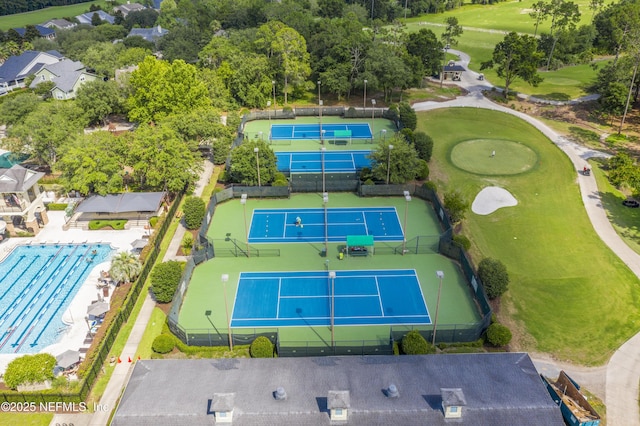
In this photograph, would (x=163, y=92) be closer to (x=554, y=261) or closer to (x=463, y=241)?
(x=463, y=241)

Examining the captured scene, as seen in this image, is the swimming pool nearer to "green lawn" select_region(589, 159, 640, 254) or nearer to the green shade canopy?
the green shade canopy

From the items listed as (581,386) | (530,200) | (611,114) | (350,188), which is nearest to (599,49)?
(611,114)

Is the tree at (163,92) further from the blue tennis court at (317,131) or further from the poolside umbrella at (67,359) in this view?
the poolside umbrella at (67,359)

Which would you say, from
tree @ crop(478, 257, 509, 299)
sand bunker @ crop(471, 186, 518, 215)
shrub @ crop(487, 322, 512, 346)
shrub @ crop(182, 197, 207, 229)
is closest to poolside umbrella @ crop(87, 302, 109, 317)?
shrub @ crop(182, 197, 207, 229)

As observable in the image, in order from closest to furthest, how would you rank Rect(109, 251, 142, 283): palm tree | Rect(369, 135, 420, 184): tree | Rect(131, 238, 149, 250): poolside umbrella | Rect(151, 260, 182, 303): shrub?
1. Rect(151, 260, 182, 303): shrub
2. Rect(109, 251, 142, 283): palm tree
3. Rect(131, 238, 149, 250): poolside umbrella
4. Rect(369, 135, 420, 184): tree

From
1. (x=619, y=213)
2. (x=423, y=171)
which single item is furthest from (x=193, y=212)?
(x=619, y=213)

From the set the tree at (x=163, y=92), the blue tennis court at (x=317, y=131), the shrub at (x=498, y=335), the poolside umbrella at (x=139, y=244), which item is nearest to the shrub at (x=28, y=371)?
the poolside umbrella at (x=139, y=244)
